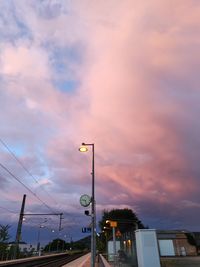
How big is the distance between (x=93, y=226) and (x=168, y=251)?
113 feet

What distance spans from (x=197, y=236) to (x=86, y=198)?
4870cm

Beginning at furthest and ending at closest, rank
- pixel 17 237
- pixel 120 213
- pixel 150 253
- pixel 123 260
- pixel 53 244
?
pixel 53 244 < pixel 120 213 < pixel 17 237 < pixel 123 260 < pixel 150 253

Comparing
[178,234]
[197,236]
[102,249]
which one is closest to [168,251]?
[178,234]

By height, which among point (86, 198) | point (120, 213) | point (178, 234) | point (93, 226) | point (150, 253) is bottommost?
point (150, 253)

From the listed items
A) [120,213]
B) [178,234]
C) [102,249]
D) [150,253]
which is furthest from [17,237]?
[102,249]

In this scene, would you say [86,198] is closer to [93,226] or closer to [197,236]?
[93,226]

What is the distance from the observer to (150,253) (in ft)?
61.7

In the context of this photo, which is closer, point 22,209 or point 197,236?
point 22,209

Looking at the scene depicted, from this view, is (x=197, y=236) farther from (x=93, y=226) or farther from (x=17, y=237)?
(x=93, y=226)

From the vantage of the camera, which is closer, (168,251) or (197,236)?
(168,251)

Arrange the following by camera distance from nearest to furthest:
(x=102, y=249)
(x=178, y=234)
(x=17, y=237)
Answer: (x=17, y=237) < (x=178, y=234) < (x=102, y=249)

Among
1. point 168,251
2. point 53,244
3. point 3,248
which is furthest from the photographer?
Result: point 53,244

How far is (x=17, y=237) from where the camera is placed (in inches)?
1617

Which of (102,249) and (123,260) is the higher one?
(102,249)
